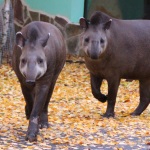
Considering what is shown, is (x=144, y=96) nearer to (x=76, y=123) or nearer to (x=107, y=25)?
(x=107, y=25)

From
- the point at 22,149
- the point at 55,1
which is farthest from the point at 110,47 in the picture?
the point at 55,1

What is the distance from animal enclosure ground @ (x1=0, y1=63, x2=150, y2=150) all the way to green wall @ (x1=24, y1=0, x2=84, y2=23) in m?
3.00

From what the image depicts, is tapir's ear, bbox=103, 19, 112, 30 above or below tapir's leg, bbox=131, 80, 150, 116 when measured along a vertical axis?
above

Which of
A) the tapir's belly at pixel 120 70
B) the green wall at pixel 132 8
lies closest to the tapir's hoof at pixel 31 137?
the tapir's belly at pixel 120 70

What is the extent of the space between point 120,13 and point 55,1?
67.1 inches

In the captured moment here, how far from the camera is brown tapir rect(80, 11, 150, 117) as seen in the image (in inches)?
355

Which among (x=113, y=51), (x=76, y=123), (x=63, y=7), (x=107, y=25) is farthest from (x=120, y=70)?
(x=63, y=7)

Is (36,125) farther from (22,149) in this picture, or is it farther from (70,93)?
(70,93)

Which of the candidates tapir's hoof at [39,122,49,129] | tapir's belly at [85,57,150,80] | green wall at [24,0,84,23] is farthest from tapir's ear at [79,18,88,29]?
green wall at [24,0,84,23]

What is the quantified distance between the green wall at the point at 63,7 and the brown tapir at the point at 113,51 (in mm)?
5553

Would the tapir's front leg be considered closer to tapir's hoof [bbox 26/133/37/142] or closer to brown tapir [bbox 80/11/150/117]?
tapir's hoof [bbox 26/133/37/142]

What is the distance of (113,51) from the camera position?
30.2 ft

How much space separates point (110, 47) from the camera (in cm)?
916

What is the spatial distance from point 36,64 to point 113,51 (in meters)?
2.24
